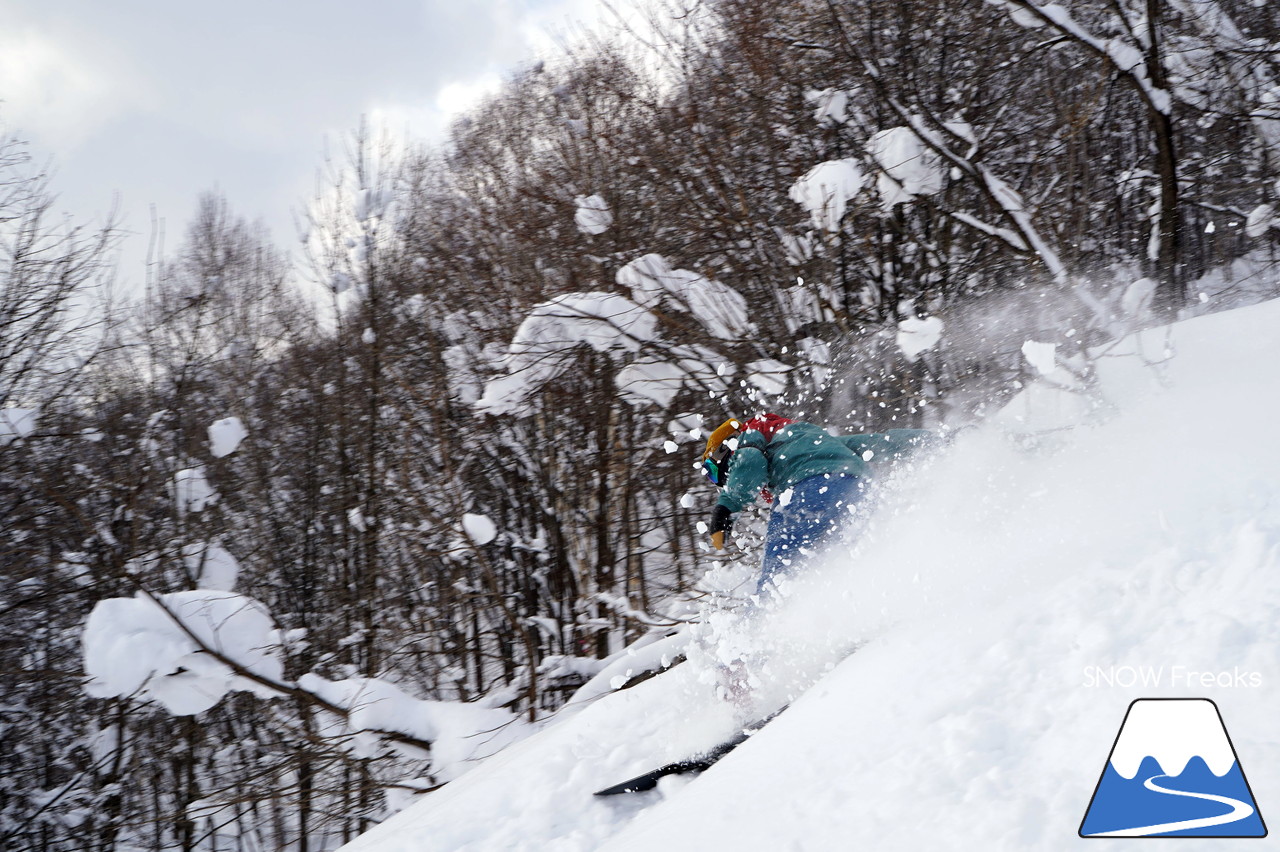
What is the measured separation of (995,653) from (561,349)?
6.05m

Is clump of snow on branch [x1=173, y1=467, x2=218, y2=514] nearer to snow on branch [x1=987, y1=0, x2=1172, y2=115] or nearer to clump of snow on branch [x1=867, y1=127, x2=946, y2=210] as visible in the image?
clump of snow on branch [x1=867, y1=127, x2=946, y2=210]

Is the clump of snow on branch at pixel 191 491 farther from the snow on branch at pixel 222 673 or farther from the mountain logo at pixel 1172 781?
the mountain logo at pixel 1172 781

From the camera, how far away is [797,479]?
171 inches

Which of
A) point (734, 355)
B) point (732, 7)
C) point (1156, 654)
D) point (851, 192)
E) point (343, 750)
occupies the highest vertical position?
point (732, 7)

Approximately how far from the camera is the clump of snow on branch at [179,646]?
482 cm

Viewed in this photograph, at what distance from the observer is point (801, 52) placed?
8258 millimetres

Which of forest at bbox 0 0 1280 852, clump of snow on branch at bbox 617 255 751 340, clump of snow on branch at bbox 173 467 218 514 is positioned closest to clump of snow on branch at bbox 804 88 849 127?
forest at bbox 0 0 1280 852

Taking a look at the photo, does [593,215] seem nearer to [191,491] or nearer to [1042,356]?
[1042,356]

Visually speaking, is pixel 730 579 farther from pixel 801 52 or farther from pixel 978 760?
pixel 801 52

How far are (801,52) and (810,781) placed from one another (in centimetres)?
783

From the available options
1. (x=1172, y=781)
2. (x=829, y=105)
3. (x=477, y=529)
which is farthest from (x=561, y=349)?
(x=1172, y=781)

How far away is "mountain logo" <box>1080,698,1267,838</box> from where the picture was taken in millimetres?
1592

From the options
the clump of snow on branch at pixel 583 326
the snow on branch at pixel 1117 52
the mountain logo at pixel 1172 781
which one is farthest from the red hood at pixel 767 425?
the snow on branch at pixel 1117 52

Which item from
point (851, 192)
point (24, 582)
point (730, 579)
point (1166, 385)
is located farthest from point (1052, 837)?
point (24, 582)
